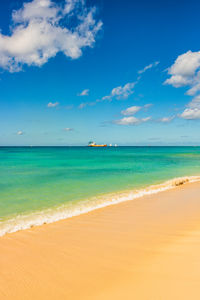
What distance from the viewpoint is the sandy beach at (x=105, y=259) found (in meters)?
3.05

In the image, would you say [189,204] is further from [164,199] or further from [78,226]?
[78,226]

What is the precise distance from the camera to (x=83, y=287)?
3189 mm

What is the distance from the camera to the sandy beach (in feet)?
10.0

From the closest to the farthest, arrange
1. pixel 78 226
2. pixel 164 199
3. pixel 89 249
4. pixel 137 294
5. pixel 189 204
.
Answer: pixel 137 294 < pixel 89 249 < pixel 78 226 < pixel 189 204 < pixel 164 199

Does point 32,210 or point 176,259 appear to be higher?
point 176,259

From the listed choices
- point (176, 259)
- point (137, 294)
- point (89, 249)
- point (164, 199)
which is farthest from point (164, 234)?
point (164, 199)

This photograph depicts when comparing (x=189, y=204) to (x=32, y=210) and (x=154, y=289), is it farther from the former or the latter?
(x=32, y=210)

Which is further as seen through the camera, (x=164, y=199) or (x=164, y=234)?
(x=164, y=199)

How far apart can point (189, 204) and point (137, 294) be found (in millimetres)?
6420

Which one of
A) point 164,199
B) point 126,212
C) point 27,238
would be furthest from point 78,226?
point 164,199

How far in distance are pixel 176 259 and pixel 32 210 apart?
671 cm

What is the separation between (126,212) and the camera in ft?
24.3

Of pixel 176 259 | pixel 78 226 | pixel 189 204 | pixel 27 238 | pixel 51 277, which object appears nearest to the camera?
pixel 51 277

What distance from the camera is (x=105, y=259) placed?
13.2 ft
